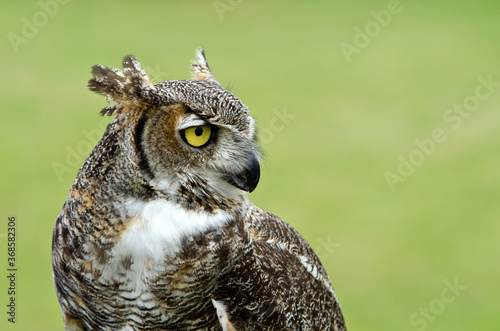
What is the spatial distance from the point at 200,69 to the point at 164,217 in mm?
528

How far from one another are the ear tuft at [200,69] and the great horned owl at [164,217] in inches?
2.1

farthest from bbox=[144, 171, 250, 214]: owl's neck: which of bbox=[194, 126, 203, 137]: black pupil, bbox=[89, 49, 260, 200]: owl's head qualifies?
bbox=[194, 126, 203, 137]: black pupil

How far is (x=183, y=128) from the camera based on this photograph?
4.81 feet

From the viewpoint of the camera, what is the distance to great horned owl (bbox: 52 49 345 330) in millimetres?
1507

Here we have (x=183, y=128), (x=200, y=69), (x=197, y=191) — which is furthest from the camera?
(x=200, y=69)

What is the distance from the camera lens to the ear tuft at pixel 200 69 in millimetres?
1856

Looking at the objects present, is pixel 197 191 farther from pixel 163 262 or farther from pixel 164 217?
pixel 163 262

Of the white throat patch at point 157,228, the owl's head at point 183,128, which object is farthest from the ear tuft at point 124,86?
the white throat patch at point 157,228

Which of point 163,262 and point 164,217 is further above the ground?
point 164,217

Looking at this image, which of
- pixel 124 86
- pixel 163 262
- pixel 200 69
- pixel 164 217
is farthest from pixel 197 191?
pixel 200 69

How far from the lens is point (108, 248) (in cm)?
160

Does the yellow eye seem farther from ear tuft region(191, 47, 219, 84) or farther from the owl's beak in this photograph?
ear tuft region(191, 47, 219, 84)

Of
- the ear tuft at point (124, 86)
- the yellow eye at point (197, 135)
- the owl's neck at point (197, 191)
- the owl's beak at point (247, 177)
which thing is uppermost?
the ear tuft at point (124, 86)

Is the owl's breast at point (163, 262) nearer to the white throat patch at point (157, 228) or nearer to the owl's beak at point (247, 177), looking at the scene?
the white throat patch at point (157, 228)
